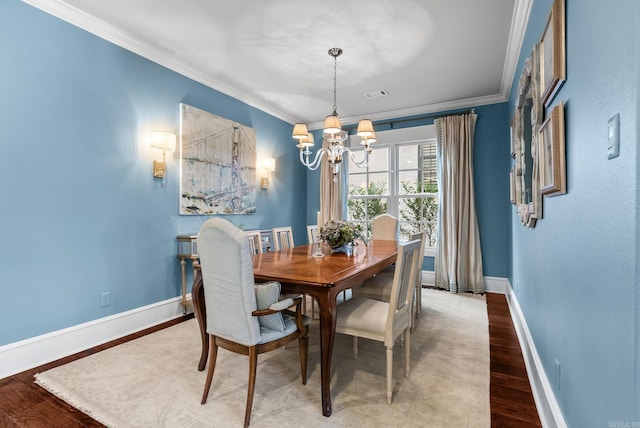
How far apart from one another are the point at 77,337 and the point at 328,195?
3909mm

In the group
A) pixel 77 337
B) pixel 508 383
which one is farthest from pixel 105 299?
pixel 508 383

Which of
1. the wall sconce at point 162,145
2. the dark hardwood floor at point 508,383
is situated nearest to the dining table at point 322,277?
the dark hardwood floor at point 508,383

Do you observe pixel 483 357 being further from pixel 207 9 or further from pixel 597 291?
pixel 207 9

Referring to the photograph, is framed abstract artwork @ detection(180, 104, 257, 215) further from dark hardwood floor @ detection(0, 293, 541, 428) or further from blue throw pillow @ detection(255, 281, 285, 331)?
blue throw pillow @ detection(255, 281, 285, 331)

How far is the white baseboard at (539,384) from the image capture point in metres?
1.60

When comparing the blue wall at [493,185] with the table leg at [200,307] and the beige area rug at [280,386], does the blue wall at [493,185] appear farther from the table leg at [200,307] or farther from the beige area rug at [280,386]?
the table leg at [200,307]

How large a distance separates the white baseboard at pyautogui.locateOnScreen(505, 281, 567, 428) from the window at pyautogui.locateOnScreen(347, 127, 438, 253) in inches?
95.8

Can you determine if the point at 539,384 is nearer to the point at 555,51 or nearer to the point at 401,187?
the point at 555,51

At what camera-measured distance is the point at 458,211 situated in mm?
4645

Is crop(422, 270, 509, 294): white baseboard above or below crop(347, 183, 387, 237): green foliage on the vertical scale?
below

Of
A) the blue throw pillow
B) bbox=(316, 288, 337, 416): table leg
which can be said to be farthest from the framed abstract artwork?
bbox=(316, 288, 337, 416): table leg

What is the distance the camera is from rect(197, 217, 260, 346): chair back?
1720mm

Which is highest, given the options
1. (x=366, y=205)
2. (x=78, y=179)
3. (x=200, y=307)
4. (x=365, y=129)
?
(x=365, y=129)

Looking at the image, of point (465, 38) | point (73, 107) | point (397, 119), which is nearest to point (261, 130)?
point (397, 119)
